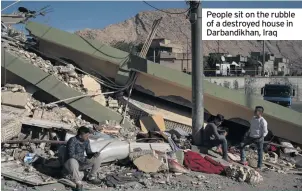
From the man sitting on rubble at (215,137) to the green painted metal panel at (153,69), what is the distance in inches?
102

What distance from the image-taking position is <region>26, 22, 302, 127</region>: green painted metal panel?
12227 millimetres

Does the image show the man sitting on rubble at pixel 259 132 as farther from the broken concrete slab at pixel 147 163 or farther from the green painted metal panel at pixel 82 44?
the green painted metal panel at pixel 82 44

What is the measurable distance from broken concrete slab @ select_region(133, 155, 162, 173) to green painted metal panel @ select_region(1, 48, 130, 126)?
332 cm

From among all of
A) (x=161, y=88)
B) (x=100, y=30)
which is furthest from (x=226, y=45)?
(x=161, y=88)

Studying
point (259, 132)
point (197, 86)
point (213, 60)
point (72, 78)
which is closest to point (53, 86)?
point (72, 78)

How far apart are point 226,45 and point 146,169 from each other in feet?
381

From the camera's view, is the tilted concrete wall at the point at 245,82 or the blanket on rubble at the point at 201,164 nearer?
the blanket on rubble at the point at 201,164

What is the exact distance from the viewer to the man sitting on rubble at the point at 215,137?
9562 mm

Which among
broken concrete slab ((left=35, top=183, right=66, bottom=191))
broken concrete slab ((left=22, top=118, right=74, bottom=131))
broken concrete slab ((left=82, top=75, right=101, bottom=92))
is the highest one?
broken concrete slab ((left=82, top=75, right=101, bottom=92))

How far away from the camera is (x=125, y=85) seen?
1262 cm

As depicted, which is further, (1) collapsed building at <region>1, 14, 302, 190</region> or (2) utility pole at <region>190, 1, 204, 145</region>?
(1) collapsed building at <region>1, 14, 302, 190</region>

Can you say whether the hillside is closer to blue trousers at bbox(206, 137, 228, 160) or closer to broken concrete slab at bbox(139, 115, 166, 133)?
broken concrete slab at bbox(139, 115, 166, 133)

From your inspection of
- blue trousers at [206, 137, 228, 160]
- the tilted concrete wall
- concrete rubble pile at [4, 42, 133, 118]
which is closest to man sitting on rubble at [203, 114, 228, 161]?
blue trousers at [206, 137, 228, 160]

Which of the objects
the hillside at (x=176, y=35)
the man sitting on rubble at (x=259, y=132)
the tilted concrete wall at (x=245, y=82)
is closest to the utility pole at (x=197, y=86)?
Result: the man sitting on rubble at (x=259, y=132)
